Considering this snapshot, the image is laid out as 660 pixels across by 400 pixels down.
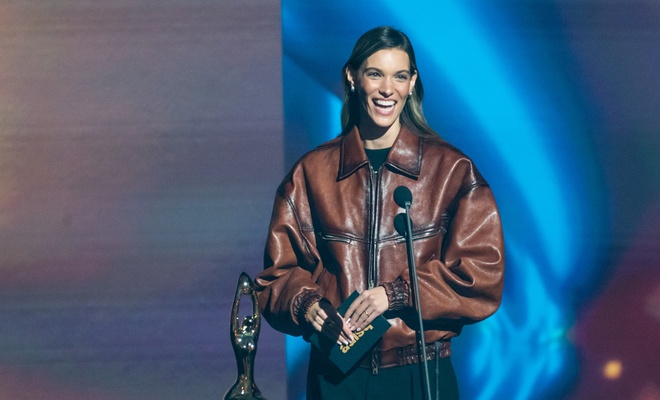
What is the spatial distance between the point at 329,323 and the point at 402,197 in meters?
0.45

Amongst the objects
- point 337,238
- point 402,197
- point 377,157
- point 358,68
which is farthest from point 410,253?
point 358,68

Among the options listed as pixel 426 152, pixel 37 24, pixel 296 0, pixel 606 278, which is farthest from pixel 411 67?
pixel 37 24

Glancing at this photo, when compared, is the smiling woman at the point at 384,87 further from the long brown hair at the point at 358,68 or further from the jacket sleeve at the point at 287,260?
the jacket sleeve at the point at 287,260

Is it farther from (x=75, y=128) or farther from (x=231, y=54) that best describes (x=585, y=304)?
(x=75, y=128)

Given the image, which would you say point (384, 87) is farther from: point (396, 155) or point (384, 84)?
point (396, 155)

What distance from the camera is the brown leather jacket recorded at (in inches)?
137

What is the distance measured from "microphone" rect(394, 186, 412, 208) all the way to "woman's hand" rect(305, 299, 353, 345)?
0.40 meters

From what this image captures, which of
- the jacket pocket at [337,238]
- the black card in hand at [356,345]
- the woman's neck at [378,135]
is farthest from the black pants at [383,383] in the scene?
the woman's neck at [378,135]

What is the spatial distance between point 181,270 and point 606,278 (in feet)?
5.37

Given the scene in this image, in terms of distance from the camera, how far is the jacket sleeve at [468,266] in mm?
3473

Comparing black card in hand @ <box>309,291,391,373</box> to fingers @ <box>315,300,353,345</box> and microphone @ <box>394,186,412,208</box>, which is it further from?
microphone @ <box>394,186,412,208</box>

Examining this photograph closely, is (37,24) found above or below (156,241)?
above

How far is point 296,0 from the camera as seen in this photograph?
432 cm

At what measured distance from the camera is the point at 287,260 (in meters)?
3.62
